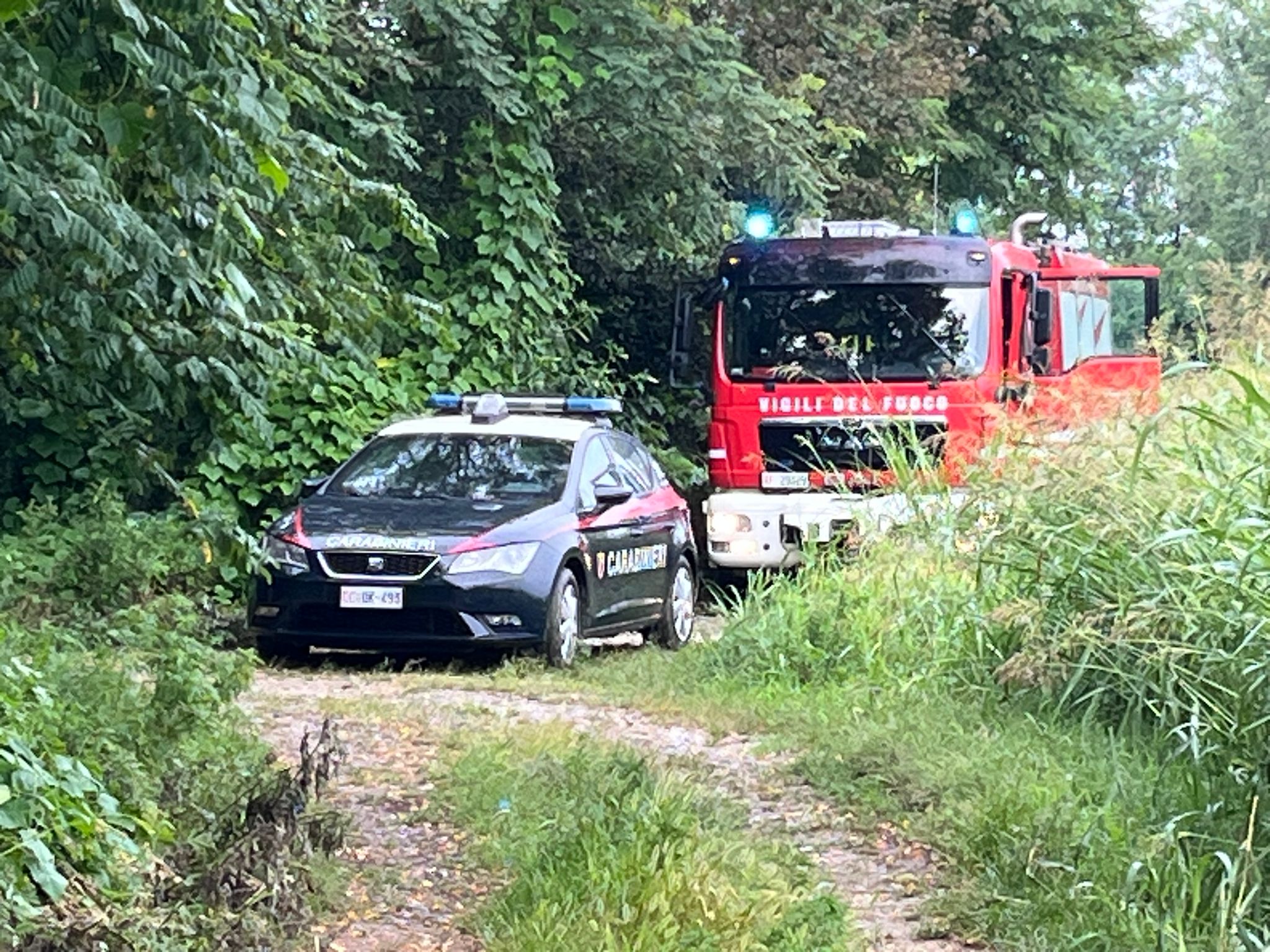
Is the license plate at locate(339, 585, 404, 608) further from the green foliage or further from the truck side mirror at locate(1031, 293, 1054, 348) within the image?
the truck side mirror at locate(1031, 293, 1054, 348)

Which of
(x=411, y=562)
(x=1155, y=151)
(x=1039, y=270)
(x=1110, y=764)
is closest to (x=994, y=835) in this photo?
(x=1110, y=764)

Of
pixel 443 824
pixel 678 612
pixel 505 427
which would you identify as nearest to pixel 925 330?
pixel 678 612

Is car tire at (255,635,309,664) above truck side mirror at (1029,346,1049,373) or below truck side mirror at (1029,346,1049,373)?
below

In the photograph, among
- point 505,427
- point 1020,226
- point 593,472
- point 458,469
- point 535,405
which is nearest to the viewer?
point 458,469

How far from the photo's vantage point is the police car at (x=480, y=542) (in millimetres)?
10562

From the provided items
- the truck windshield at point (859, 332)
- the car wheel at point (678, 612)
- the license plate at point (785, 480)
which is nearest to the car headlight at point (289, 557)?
the car wheel at point (678, 612)

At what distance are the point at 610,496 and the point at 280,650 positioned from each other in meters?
2.34

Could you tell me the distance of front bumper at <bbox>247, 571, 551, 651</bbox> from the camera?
10.5 m

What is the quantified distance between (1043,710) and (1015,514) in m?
0.91

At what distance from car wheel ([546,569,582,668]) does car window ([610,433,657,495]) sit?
143cm

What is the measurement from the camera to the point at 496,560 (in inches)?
417

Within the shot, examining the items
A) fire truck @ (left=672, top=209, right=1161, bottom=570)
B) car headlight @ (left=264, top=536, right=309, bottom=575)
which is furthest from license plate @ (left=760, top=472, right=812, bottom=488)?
car headlight @ (left=264, top=536, right=309, bottom=575)

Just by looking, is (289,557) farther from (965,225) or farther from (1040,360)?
(965,225)

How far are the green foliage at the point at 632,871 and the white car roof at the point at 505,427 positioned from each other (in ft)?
18.7
